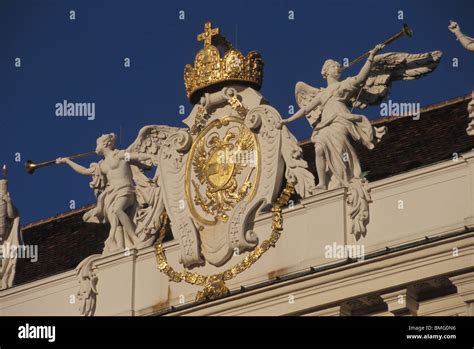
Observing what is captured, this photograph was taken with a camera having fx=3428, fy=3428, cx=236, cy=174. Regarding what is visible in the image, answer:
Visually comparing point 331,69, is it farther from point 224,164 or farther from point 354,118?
→ point 224,164

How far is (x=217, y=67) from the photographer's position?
45.2m

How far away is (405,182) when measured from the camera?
141 ft

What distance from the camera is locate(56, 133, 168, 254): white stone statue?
150 feet

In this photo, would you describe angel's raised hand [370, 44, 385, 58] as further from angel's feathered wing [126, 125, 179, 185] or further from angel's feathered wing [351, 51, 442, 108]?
angel's feathered wing [126, 125, 179, 185]

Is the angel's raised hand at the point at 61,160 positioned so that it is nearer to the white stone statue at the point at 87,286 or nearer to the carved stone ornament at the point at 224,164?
the white stone statue at the point at 87,286

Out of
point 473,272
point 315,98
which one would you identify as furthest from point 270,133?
point 473,272

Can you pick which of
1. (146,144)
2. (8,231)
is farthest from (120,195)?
(8,231)

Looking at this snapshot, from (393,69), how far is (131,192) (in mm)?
4378

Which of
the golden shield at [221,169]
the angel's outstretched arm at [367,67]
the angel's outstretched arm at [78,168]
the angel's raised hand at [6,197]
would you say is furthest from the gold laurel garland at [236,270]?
the angel's raised hand at [6,197]
